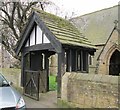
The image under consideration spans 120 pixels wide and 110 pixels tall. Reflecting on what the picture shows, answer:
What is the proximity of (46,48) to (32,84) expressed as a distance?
2038 mm

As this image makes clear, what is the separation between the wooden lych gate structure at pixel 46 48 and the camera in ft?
33.3

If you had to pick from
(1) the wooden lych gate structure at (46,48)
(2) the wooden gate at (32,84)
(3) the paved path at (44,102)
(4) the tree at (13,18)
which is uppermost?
(4) the tree at (13,18)

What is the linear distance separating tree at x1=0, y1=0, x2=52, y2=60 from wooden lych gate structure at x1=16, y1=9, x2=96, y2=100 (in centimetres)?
535

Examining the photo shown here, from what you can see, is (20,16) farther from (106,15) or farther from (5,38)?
(106,15)

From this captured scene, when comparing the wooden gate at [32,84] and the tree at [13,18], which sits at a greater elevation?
the tree at [13,18]

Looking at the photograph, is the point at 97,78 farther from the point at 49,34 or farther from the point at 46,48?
the point at 46,48

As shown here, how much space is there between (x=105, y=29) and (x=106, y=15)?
396 cm

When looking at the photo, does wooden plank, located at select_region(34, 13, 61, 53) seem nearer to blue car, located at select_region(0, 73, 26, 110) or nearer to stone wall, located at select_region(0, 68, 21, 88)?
blue car, located at select_region(0, 73, 26, 110)

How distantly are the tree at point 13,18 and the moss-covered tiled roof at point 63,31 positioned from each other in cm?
689

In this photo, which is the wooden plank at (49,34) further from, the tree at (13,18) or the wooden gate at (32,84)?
the tree at (13,18)

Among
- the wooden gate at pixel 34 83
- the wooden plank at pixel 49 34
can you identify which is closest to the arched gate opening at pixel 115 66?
the wooden gate at pixel 34 83

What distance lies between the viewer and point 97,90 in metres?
8.01

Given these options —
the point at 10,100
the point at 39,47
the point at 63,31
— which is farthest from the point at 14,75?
the point at 10,100

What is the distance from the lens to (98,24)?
108ft
